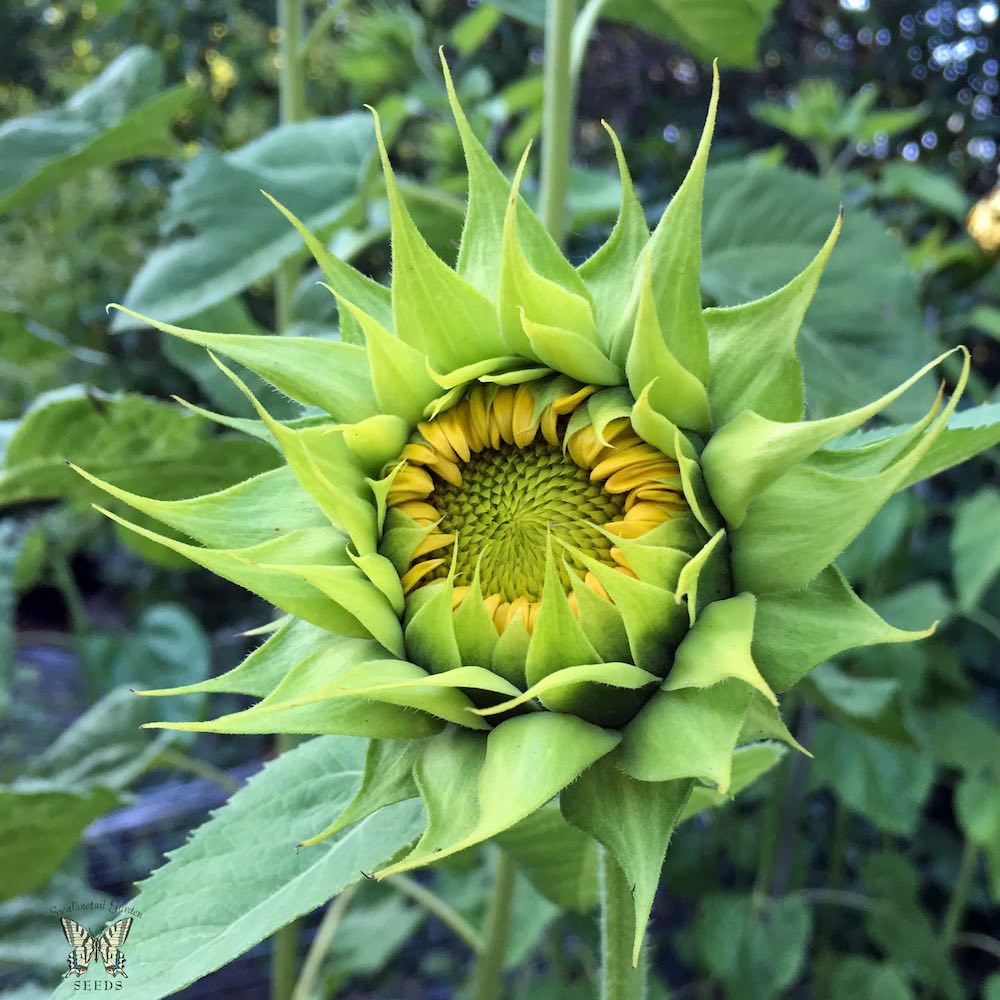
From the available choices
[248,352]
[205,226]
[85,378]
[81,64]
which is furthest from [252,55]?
[248,352]

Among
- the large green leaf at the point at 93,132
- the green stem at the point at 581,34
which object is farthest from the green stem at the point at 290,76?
the green stem at the point at 581,34

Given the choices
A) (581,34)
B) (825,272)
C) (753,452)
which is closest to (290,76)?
(581,34)

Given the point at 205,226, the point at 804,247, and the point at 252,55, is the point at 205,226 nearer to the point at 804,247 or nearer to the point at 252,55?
the point at 804,247

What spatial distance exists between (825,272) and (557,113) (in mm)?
280

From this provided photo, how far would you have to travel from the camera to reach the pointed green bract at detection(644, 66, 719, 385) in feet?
1.41

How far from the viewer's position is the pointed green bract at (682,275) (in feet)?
1.41

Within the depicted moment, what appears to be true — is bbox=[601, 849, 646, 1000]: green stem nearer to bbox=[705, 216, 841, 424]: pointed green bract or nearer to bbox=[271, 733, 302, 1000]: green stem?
bbox=[705, 216, 841, 424]: pointed green bract

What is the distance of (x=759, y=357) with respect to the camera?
46cm

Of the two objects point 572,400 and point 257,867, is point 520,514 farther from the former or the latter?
point 257,867

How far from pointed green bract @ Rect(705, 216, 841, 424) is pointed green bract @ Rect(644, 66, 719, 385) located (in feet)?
0.04

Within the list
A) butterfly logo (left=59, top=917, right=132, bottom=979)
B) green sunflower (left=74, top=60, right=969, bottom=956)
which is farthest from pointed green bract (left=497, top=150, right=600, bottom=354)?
butterfly logo (left=59, top=917, right=132, bottom=979)

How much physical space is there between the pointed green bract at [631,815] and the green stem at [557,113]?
47 centimetres

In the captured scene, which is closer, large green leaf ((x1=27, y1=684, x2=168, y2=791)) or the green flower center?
the green flower center

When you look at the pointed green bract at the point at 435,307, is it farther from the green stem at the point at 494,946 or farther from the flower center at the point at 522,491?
the green stem at the point at 494,946
